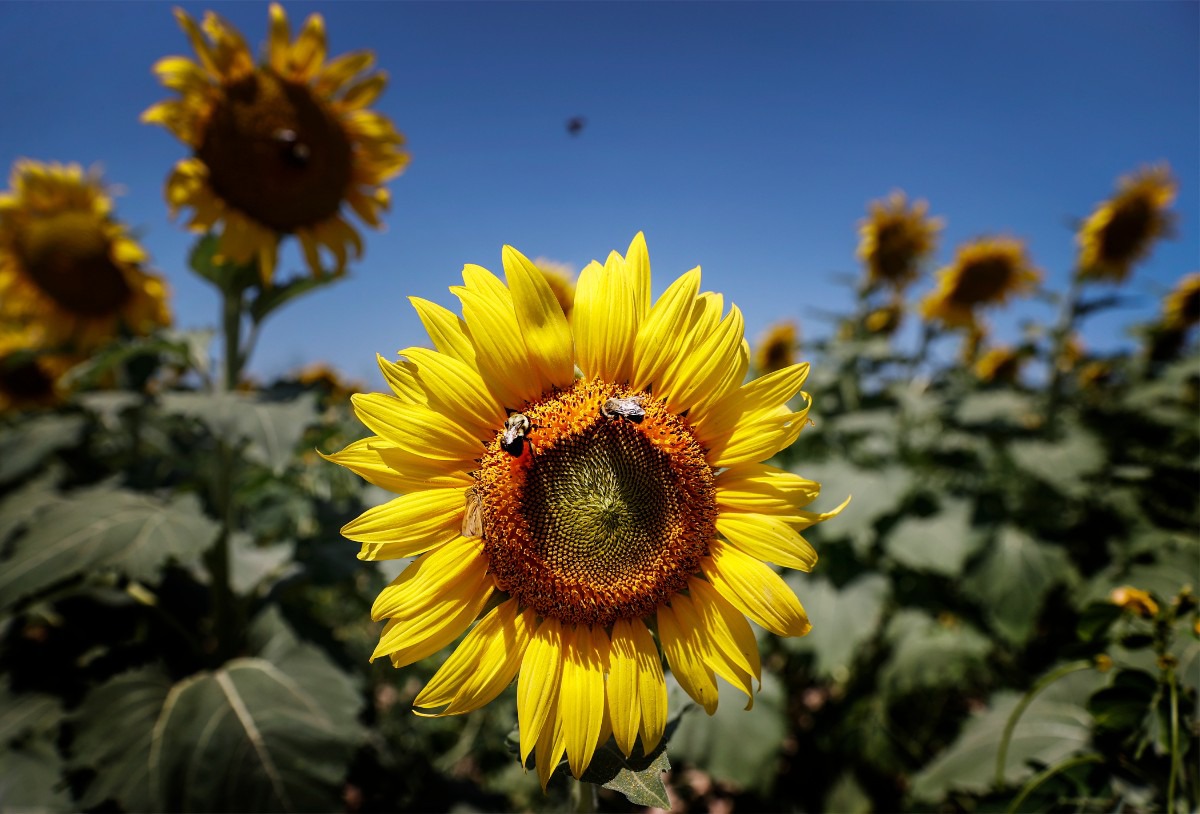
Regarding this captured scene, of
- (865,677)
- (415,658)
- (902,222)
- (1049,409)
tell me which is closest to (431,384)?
(415,658)

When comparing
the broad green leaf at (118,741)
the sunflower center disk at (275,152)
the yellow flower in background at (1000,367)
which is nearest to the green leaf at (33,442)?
the broad green leaf at (118,741)

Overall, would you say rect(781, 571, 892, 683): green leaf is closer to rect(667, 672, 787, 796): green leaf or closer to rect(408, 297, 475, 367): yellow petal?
rect(667, 672, 787, 796): green leaf

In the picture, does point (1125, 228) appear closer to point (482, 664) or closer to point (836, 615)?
point (836, 615)

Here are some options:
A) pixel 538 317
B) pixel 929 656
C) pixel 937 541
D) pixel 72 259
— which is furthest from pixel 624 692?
pixel 72 259

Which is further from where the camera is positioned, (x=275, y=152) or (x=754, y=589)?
(x=275, y=152)

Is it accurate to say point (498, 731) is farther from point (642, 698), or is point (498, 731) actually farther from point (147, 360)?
point (147, 360)

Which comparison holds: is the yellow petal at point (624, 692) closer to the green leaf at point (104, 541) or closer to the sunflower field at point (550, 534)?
the sunflower field at point (550, 534)
